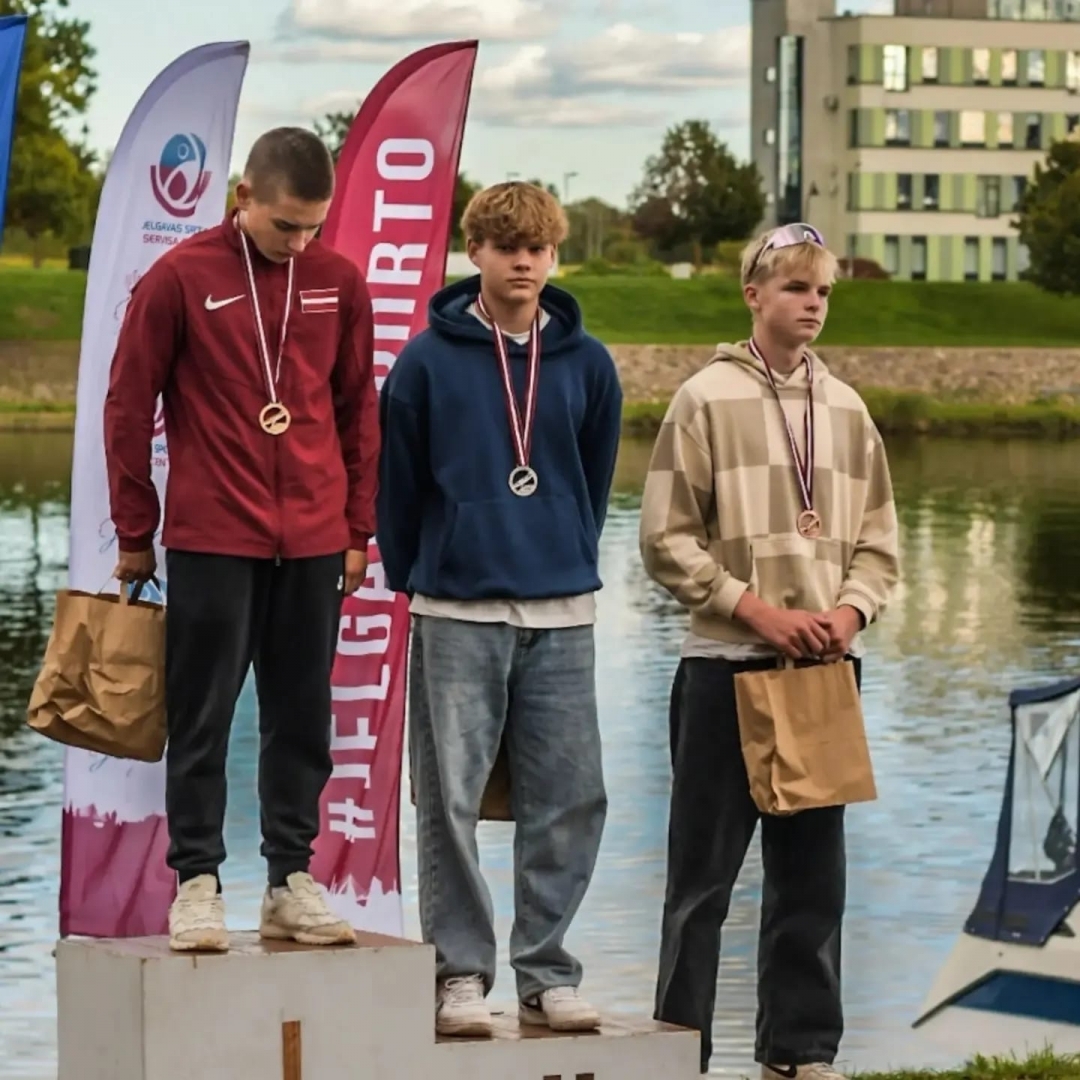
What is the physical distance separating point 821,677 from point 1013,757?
194 centimetres

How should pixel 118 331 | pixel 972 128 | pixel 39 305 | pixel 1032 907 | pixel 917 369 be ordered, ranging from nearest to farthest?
pixel 1032 907 → pixel 118 331 → pixel 39 305 → pixel 917 369 → pixel 972 128

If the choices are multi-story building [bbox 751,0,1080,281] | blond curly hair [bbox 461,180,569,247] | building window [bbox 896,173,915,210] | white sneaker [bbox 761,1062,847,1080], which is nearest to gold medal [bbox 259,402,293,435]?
blond curly hair [bbox 461,180,569,247]

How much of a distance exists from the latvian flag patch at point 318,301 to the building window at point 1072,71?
11631 centimetres

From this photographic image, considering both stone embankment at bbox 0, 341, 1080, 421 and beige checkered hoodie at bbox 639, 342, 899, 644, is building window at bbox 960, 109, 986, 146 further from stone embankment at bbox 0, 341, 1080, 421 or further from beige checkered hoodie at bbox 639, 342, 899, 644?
beige checkered hoodie at bbox 639, 342, 899, 644

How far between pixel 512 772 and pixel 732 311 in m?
81.7

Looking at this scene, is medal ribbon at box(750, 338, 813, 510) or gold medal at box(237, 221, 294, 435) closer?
gold medal at box(237, 221, 294, 435)

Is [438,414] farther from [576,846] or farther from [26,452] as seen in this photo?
[26,452]

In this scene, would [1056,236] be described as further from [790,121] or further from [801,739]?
[801,739]

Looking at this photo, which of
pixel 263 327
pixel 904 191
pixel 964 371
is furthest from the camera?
pixel 904 191

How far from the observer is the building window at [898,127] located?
116m

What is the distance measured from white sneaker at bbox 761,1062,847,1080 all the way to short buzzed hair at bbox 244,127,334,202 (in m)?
2.04

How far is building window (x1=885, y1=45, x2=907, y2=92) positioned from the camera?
116 meters

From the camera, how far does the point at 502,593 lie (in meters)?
6.04

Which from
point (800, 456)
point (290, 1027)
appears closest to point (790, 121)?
point (800, 456)
